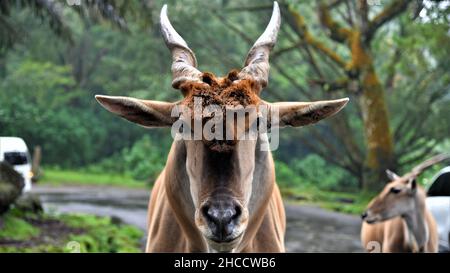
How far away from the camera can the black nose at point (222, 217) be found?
9.47 ft

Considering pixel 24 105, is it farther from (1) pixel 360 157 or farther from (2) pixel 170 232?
(2) pixel 170 232

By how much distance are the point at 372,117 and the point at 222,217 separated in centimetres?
1545

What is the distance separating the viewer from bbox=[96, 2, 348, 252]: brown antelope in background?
117 inches

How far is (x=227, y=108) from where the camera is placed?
3.11 meters

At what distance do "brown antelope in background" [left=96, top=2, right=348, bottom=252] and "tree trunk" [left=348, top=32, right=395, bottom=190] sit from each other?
13.8 meters

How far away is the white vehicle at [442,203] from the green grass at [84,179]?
1770cm

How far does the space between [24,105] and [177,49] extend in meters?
26.2

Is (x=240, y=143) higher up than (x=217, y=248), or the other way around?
(x=240, y=143)

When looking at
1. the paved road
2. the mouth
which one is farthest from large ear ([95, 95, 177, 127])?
the paved road

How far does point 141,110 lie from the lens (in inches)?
128

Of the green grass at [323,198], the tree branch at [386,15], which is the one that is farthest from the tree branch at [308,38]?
the green grass at [323,198]

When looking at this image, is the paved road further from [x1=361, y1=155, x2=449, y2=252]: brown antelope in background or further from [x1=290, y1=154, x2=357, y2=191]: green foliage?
[x1=290, y1=154, x2=357, y2=191]: green foliage

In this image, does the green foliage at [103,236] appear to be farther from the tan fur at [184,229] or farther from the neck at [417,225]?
the tan fur at [184,229]
